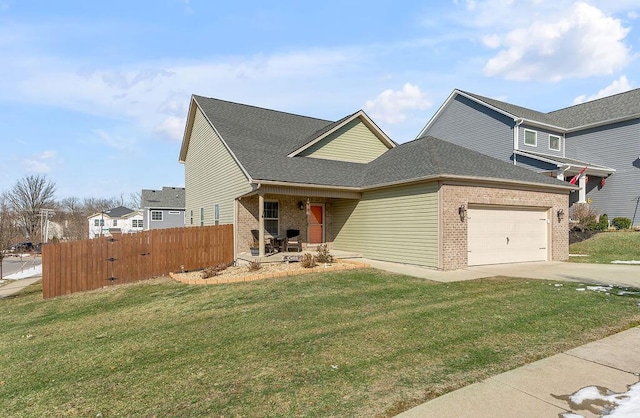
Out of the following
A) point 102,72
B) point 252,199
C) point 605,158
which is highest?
point 102,72

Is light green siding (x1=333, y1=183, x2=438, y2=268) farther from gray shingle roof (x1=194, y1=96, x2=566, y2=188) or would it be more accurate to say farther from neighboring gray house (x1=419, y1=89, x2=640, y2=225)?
neighboring gray house (x1=419, y1=89, x2=640, y2=225)

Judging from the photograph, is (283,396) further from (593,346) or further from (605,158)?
(605,158)

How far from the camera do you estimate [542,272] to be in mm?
10922

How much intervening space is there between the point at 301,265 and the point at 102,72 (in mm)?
11112

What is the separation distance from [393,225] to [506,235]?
4.17 m

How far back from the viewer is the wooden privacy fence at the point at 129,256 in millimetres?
11422

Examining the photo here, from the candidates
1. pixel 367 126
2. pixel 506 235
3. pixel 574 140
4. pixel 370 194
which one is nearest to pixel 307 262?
pixel 370 194

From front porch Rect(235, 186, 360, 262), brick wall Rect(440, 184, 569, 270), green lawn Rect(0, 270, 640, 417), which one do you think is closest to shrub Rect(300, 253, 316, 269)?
front porch Rect(235, 186, 360, 262)

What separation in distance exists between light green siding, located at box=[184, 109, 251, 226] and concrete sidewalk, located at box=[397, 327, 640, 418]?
36.1 feet

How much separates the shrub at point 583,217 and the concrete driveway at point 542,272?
7655 mm

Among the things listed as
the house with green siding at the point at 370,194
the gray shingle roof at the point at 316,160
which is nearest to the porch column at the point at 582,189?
the house with green siding at the point at 370,194

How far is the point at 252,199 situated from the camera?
48.1 feet

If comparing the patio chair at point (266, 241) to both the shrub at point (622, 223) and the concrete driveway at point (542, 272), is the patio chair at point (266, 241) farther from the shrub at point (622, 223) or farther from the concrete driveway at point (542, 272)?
the shrub at point (622, 223)

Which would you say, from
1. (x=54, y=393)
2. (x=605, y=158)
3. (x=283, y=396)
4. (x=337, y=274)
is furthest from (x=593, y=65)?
(x=54, y=393)
